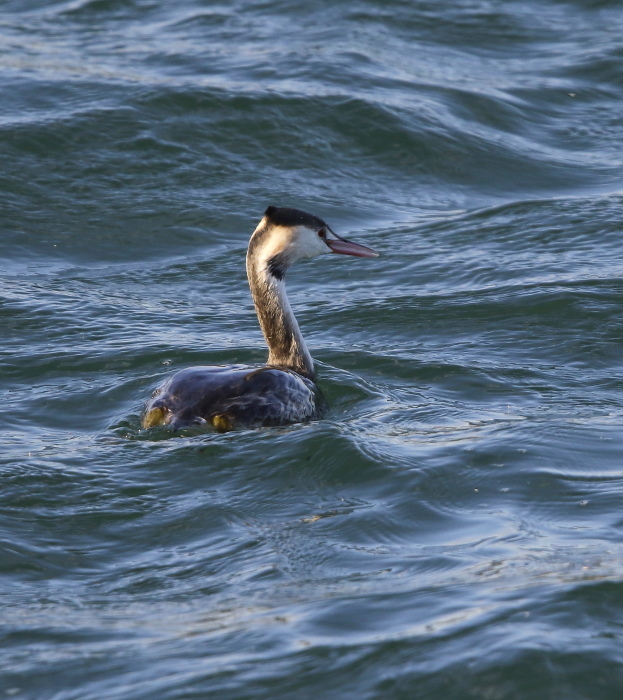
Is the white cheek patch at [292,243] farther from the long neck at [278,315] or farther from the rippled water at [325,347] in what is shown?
the rippled water at [325,347]

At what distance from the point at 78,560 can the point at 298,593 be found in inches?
42.9

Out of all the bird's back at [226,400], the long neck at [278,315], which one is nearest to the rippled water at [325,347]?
the bird's back at [226,400]

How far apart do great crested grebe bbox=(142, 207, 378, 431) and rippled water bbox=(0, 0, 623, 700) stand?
6.4 inches

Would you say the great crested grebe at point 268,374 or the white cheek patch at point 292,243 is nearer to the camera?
the great crested grebe at point 268,374

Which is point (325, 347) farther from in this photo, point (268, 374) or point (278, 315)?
point (268, 374)

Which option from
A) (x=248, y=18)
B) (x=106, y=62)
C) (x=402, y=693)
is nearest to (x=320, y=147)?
(x=106, y=62)

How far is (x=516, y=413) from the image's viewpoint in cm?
757

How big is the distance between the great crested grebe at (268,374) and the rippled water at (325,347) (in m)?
0.16

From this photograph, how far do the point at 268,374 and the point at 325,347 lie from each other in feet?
5.98

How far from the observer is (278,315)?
26.6 ft

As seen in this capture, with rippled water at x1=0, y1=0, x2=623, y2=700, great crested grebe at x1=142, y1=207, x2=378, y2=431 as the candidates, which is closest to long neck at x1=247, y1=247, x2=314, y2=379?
great crested grebe at x1=142, y1=207, x2=378, y2=431

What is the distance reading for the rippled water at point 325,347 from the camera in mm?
4723

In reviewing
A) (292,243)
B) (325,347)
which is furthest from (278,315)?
(325,347)

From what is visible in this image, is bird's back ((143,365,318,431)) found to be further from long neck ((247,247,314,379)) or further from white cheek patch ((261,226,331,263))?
white cheek patch ((261,226,331,263))
